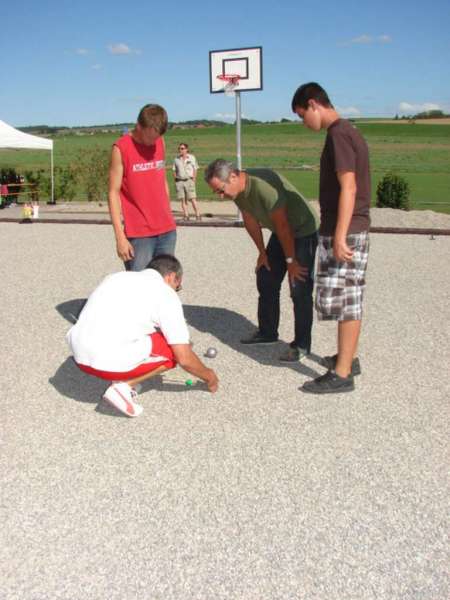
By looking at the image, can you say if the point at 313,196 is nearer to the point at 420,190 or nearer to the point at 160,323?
the point at 420,190

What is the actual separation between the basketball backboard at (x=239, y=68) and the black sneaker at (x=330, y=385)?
1098cm

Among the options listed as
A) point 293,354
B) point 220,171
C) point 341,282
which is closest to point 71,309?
point 293,354

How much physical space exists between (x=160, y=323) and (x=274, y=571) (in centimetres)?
164

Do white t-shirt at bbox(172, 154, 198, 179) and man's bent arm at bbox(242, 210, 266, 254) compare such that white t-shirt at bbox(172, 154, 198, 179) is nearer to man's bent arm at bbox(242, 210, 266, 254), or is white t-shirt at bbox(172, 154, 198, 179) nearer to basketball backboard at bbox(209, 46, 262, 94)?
basketball backboard at bbox(209, 46, 262, 94)

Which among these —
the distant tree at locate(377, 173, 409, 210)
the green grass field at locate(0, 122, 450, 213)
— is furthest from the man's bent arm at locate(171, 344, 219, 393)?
the green grass field at locate(0, 122, 450, 213)

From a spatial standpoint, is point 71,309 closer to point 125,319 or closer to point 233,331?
point 233,331

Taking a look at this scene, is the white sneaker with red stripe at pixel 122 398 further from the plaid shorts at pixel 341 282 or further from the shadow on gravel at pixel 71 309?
the shadow on gravel at pixel 71 309

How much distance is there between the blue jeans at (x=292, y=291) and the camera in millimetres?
4836

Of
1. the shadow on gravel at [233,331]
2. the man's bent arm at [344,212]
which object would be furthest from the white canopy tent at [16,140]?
the man's bent arm at [344,212]

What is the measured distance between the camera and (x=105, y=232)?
13.0 meters

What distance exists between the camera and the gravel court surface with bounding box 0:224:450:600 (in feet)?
8.36

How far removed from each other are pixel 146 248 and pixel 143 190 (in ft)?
1.53

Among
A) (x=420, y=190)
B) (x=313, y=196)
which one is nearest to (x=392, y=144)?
(x=420, y=190)

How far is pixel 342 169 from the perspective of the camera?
12.1 feet
